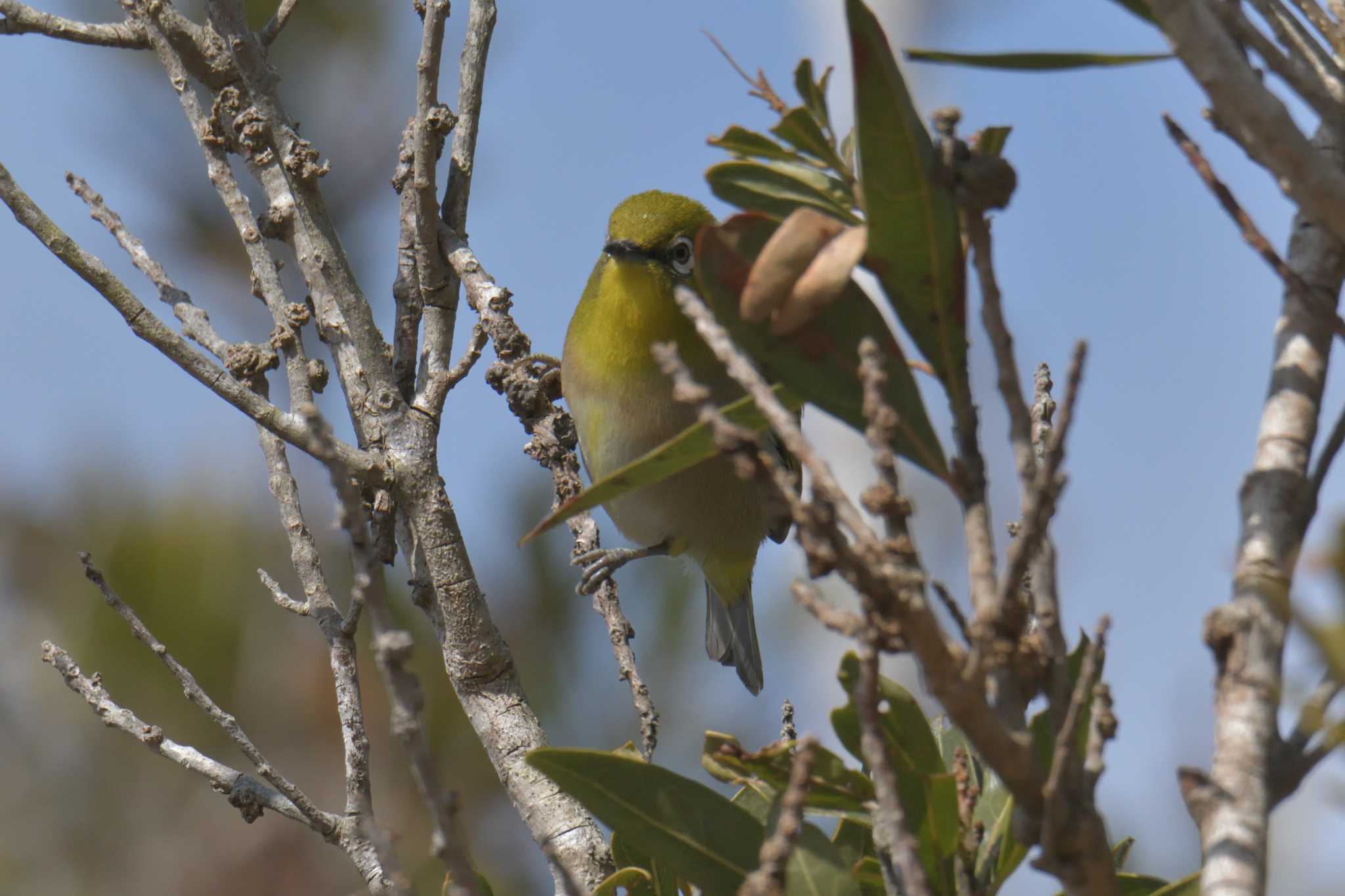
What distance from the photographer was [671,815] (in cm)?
131

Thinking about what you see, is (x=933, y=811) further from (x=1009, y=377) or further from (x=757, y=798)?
(x=1009, y=377)

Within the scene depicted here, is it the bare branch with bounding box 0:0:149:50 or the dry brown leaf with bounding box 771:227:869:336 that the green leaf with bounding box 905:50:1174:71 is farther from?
the bare branch with bounding box 0:0:149:50

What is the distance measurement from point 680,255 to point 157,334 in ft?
6.66

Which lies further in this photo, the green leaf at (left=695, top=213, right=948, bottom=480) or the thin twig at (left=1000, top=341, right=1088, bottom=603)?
the green leaf at (left=695, top=213, right=948, bottom=480)

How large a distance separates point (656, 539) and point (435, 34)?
202cm

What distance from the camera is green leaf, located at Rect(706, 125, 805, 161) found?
1451 millimetres

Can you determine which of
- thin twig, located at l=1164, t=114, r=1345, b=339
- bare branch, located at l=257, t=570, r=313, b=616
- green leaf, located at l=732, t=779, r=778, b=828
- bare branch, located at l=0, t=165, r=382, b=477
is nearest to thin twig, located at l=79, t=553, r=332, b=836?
bare branch, located at l=257, t=570, r=313, b=616

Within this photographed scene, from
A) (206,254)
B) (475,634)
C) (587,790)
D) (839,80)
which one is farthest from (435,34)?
(839,80)

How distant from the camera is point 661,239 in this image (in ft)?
13.0

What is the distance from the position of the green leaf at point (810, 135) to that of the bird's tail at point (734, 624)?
3.26 m

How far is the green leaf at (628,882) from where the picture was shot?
1.50 m

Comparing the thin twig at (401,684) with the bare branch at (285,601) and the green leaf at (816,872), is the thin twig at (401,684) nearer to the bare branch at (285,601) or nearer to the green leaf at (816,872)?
the green leaf at (816,872)

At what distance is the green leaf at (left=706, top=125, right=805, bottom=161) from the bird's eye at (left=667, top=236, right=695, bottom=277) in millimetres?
2475

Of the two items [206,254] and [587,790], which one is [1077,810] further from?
[206,254]
